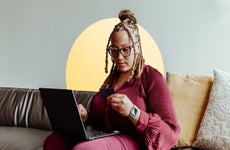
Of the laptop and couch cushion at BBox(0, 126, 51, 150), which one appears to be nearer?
the laptop

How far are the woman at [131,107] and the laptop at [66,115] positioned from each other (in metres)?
0.05

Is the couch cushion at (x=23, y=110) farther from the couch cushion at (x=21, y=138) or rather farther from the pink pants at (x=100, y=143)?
the pink pants at (x=100, y=143)

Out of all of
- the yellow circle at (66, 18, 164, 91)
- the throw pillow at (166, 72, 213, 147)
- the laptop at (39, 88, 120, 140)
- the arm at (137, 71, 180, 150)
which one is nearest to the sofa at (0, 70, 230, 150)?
the throw pillow at (166, 72, 213, 147)

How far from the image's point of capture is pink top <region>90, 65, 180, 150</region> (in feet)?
4.55

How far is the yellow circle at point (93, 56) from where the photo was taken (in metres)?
2.04

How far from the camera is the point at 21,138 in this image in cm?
213

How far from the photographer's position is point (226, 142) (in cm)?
171

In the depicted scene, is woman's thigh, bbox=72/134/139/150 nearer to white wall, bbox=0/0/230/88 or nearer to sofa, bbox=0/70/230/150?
sofa, bbox=0/70/230/150

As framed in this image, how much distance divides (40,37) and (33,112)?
2.51 ft

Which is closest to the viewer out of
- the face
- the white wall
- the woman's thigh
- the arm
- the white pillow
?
the woman's thigh

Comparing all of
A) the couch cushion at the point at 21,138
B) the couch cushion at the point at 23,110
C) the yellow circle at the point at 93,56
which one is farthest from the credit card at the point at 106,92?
the couch cushion at the point at 23,110

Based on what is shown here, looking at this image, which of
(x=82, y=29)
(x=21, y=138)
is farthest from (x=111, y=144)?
(x=82, y=29)

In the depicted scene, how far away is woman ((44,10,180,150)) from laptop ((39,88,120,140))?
5 cm

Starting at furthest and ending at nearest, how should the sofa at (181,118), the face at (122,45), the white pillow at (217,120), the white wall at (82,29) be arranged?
the white wall at (82,29)
the sofa at (181,118)
the white pillow at (217,120)
the face at (122,45)
